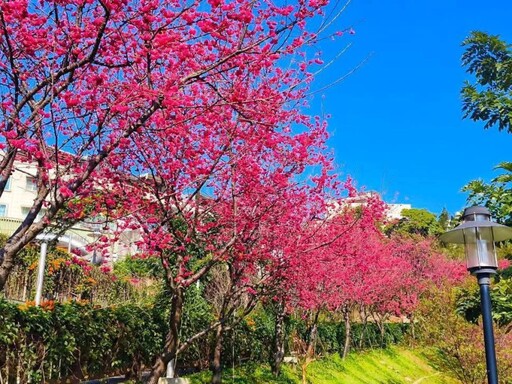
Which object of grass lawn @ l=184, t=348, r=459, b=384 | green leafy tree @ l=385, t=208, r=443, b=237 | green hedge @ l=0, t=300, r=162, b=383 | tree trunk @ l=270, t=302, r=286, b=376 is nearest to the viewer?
green hedge @ l=0, t=300, r=162, b=383

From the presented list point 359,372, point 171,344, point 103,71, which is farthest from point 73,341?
point 359,372

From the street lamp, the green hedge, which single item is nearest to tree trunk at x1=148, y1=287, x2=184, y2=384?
the green hedge

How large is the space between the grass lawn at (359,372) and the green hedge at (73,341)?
188 cm

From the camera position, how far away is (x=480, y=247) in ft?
16.5

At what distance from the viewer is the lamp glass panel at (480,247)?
4980 mm

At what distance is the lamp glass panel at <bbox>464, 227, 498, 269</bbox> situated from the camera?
4.98 m

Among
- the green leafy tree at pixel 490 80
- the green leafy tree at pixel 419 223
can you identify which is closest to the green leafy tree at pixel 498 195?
the green leafy tree at pixel 490 80

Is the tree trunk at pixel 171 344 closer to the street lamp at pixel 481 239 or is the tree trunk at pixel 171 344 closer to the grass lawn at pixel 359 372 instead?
the street lamp at pixel 481 239

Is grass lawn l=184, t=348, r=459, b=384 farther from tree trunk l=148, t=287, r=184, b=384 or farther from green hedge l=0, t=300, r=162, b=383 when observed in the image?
tree trunk l=148, t=287, r=184, b=384

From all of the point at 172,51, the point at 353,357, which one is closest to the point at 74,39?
the point at 172,51

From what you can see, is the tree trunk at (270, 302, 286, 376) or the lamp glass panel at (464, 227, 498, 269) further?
the tree trunk at (270, 302, 286, 376)

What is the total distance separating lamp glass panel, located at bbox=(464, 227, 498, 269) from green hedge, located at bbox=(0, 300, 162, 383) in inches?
243

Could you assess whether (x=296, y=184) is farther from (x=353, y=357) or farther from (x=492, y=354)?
(x=353, y=357)

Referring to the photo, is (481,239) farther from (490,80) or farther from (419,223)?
(419,223)
